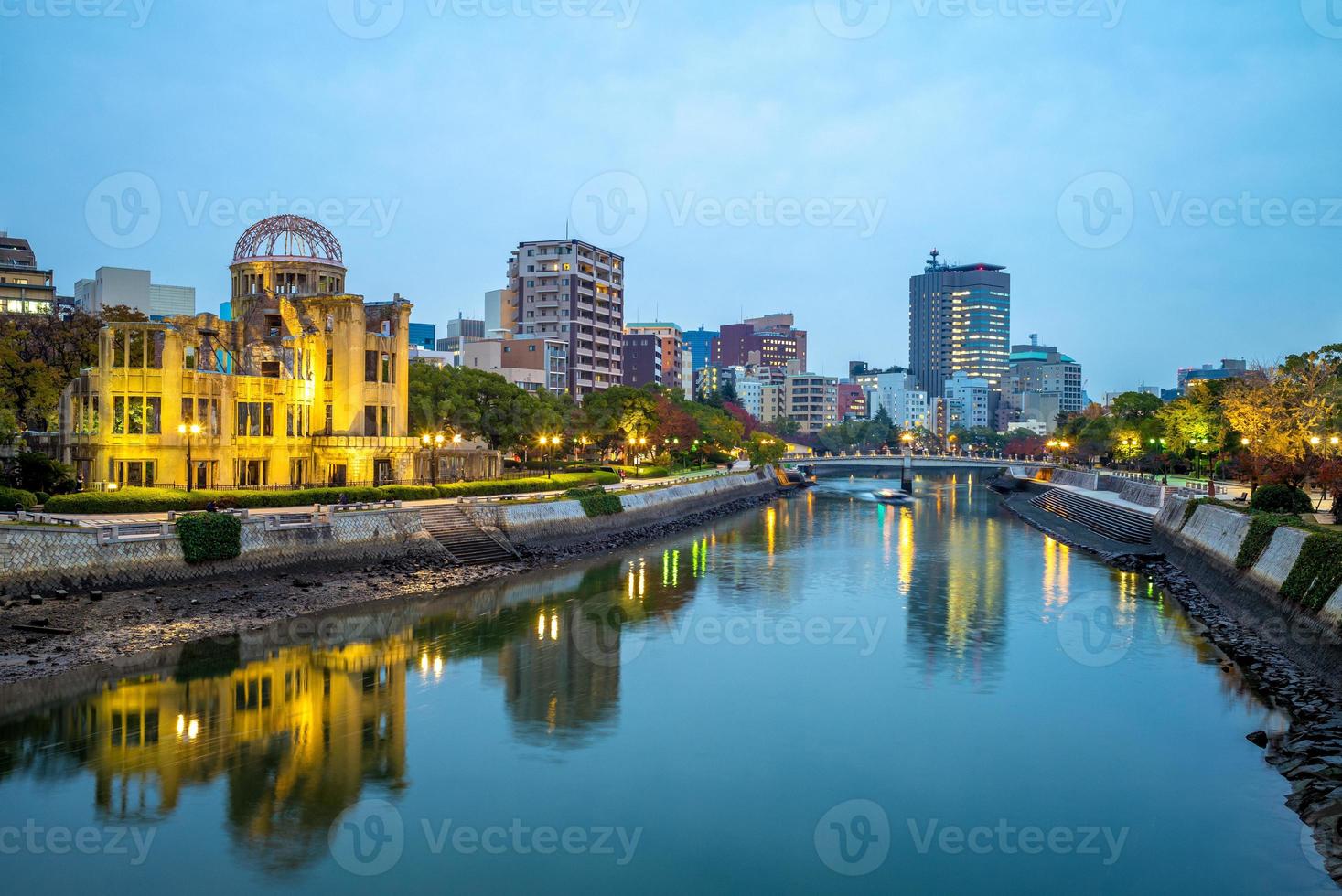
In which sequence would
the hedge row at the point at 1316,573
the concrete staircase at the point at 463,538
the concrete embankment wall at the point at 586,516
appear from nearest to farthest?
1. the hedge row at the point at 1316,573
2. the concrete staircase at the point at 463,538
3. the concrete embankment wall at the point at 586,516

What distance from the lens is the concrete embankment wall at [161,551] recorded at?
3053 cm

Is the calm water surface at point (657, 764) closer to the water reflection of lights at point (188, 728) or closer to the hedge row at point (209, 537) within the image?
the water reflection of lights at point (188, 728)

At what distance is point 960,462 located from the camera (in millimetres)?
134000

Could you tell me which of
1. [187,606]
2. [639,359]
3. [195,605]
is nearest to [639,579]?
[195,605]

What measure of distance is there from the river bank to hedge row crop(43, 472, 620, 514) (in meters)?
5.28

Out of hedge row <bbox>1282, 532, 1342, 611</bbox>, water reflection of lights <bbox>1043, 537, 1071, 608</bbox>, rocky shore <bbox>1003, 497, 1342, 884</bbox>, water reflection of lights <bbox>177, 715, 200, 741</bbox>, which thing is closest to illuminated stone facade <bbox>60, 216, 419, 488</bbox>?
water reflection of lights <bbox>177, 715, 200, 741</bbox>

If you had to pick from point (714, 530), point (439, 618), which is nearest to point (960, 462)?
point (714, 530)

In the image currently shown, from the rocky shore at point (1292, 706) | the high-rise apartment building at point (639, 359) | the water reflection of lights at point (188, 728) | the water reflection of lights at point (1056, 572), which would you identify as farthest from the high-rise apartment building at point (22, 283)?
the rocky shore at point (1292, 706)

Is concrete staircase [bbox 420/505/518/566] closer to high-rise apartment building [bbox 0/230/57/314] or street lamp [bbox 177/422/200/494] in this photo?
street lamp [bbox 177/422/200/494]

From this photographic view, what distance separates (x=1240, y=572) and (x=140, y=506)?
1832 inches

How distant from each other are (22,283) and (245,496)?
73.3 m

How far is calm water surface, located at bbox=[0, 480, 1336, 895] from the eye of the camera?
693 inches

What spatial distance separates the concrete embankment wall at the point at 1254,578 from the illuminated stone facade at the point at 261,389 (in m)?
43.5

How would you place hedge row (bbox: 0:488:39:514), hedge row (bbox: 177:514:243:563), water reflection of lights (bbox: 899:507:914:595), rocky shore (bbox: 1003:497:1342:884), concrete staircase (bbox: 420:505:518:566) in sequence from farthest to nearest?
water reflection of lights (bbox: 899:507:914:595) → concrete staircase (bbox: 420:505:518:566) → hedge row (bbox: 0:488:39:514) → hedge row (bbox: 177:514:243:563) → rocky shore (bbox: 1003:497:1342:884)
